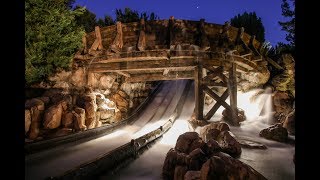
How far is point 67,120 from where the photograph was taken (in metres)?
12.0

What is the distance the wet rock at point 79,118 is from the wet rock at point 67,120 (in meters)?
0.19

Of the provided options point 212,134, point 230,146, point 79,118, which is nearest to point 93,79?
point 79,118

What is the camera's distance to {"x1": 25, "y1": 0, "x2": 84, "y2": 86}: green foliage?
461 inches

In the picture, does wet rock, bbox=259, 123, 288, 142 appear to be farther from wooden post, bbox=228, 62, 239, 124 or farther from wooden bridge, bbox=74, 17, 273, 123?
wooden bridge, bbox=74, 17, 273, 123

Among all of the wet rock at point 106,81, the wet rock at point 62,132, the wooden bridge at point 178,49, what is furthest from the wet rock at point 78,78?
the wet rock at point 62,132

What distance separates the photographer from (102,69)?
1459cm

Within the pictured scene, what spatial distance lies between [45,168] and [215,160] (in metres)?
4.51

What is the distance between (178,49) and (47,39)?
269 inches

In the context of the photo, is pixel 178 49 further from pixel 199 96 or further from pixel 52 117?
pixel 52 117

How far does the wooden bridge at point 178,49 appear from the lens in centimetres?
1234

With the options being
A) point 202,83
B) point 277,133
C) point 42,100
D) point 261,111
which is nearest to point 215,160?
point 277,133

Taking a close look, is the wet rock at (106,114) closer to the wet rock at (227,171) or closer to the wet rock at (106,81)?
the wet rock at (106,81)
